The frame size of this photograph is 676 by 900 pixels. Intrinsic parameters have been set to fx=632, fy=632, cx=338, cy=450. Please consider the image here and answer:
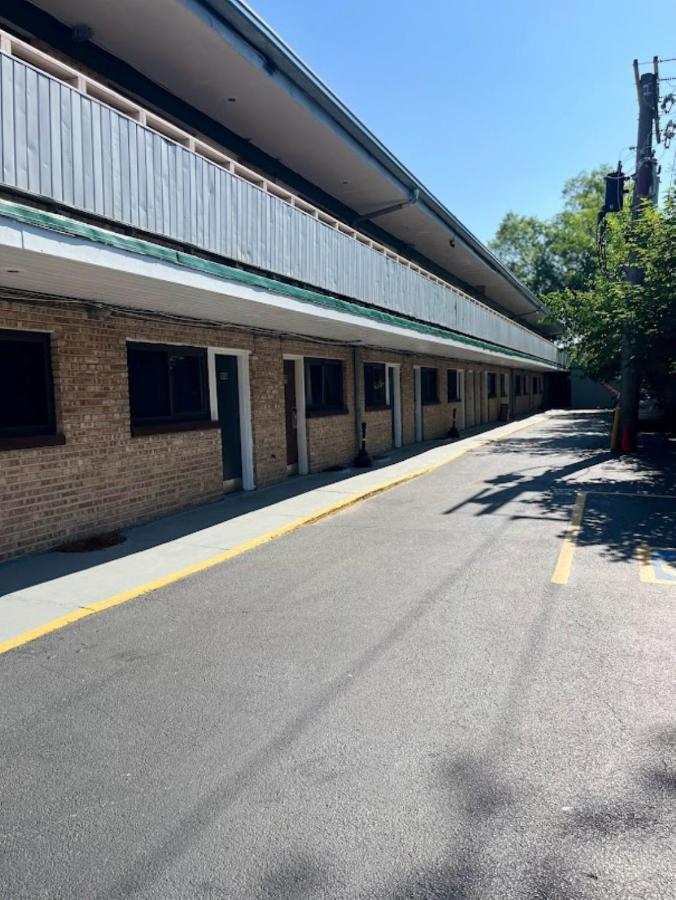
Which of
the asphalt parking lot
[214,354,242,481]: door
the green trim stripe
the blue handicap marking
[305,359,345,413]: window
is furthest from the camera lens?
[305,359,345,413]: window

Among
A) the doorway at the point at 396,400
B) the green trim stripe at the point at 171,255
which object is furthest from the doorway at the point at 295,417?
the doorway at the point at 396,400

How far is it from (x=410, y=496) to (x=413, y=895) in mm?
8242

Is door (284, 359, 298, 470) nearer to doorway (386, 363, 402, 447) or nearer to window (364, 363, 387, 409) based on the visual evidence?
window (364, 363, 387, 409)

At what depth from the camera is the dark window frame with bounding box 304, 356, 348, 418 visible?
12742mm

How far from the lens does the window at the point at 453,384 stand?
2250 cm

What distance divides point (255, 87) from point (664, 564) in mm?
8506

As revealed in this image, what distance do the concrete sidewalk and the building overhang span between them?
20.1 ft

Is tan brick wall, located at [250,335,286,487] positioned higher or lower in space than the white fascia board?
lower

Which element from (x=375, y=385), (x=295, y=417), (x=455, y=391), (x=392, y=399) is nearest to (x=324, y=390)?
(x=295, y=417)

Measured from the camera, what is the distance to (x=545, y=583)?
18.7 feet

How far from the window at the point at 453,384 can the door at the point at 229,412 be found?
1278 cm

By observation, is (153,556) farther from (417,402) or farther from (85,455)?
(417,402)

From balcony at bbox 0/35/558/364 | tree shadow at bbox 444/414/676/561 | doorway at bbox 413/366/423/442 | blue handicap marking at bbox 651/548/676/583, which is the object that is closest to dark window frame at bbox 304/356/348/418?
balcony at bbox 0/35/558/364

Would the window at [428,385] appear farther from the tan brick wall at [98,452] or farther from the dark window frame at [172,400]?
the dark window frame at [172,400]
